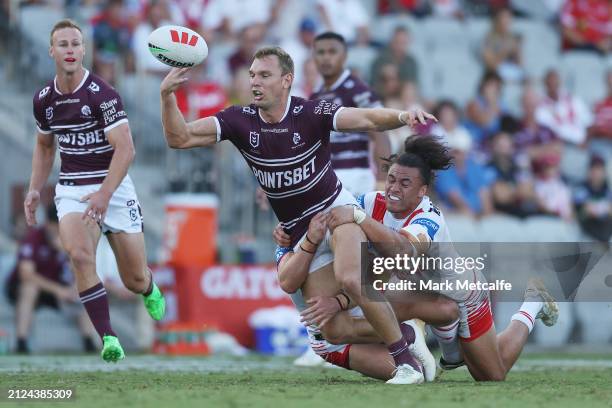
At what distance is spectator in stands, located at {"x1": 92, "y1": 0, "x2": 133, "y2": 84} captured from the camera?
16.6 metres

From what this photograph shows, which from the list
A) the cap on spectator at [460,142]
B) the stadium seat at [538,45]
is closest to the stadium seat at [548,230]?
the cap on spectator at [460,142]

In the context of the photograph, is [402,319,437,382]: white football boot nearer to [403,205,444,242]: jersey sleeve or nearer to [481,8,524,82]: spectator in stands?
[403,205,444,242]: jersey sleeve

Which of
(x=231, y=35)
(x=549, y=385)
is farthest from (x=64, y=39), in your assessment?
(x=231, y=35)

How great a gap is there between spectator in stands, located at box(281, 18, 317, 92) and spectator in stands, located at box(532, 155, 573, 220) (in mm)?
3600

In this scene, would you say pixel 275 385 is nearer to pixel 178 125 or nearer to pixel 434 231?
pixel 434 231

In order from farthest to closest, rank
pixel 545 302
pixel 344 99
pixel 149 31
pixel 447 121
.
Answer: pixel 447 121 → pixel 149 31 → pixel 344 99 → pixel 545 302

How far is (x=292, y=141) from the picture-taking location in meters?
9.12

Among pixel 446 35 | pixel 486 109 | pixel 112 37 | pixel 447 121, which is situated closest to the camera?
pixel 112 37

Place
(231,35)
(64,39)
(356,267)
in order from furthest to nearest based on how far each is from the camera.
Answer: (231,35) → (64,39) → (356,267)

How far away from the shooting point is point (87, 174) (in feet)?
33.9

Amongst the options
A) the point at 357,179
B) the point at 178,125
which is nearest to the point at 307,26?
the point at 357,179

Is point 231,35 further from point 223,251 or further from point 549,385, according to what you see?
point 549,385

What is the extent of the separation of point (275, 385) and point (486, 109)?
11.1m

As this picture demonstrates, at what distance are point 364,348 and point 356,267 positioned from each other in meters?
0.76
